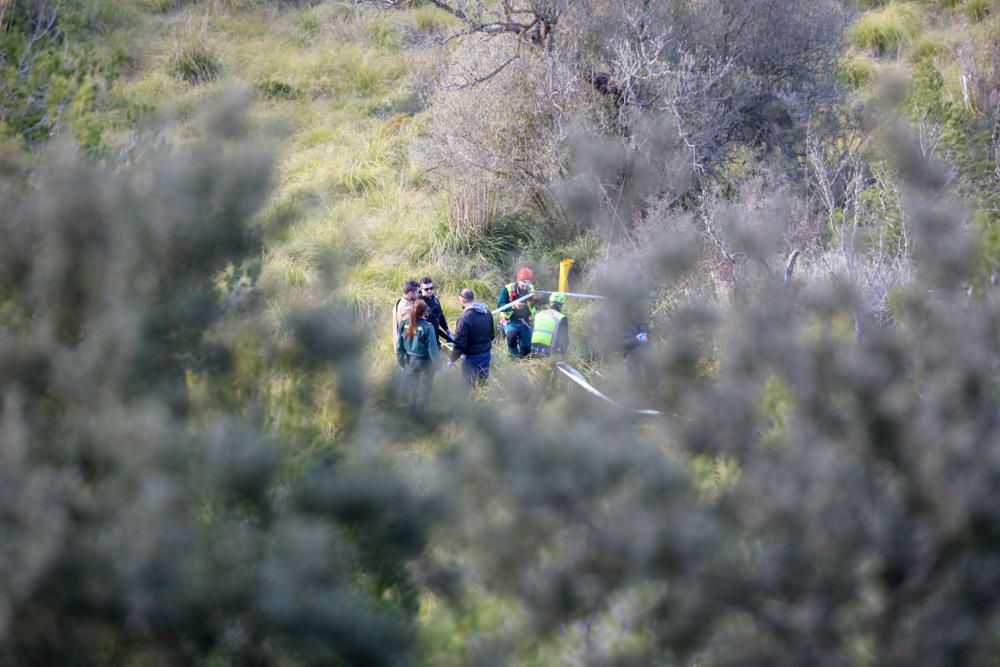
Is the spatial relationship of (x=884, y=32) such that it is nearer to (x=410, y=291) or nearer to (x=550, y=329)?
(x=550, y=329)

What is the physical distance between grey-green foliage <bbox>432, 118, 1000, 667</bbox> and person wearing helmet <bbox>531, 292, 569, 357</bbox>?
4.93 m

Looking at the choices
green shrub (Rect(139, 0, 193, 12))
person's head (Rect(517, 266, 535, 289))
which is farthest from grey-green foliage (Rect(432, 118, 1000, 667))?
green shrub (Rect(139, 0, 193, 12))

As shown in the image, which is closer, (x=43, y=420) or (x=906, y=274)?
(x=43, y=420)

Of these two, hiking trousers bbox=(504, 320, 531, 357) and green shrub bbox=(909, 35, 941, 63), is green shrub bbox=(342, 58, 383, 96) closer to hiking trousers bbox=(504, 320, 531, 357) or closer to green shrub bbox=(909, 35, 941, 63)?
green shrub bbox=(909, 35, 941, 63)

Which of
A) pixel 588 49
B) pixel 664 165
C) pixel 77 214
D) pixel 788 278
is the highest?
pixel 77 214

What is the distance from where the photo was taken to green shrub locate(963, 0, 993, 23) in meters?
19.7

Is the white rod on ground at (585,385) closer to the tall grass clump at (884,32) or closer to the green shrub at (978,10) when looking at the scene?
the tall grass clump at (884,32)

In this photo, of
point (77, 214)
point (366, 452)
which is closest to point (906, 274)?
point (366, 452)

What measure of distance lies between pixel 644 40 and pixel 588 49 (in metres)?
0.76

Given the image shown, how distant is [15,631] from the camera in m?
3.57

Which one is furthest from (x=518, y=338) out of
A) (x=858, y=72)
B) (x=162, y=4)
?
(x=162, y=4)

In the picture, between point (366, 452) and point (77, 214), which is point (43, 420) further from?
point (366, 452)

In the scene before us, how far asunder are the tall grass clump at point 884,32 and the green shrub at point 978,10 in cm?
94

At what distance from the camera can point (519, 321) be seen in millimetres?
9992
